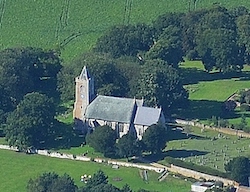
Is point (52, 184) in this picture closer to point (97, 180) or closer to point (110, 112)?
point (97, 180)

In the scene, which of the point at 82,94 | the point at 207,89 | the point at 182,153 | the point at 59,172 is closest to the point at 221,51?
the point at 207,89

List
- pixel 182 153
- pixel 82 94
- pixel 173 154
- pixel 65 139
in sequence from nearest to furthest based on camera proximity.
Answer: pixel 173 154
pixel 182 153
pixel 65 139
pixel 82 94

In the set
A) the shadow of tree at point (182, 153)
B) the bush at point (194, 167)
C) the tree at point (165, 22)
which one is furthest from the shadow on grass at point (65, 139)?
the tree at point (165, 22)

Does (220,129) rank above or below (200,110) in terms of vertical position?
below

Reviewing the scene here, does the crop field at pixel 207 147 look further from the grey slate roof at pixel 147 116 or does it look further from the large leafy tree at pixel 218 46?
the large leafy tree at pixel 218 46

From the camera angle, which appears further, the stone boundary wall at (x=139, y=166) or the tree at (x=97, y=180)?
the stone boundary wall at (x=139, y=166)

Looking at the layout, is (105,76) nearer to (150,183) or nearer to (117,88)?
(117,88)
